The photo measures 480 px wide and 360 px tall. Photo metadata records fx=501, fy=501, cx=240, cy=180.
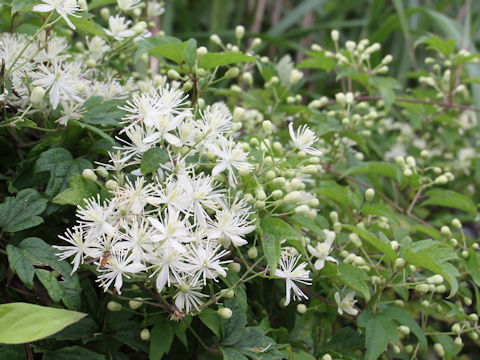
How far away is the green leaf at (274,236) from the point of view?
70 cm

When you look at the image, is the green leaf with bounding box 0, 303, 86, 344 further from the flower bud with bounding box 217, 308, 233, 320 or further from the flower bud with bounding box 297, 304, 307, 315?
the flower bud with bounding box 297, 304, 307, 315

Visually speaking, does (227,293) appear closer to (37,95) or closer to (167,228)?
(167,228)

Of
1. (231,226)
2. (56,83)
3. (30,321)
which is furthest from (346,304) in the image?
(56,83)

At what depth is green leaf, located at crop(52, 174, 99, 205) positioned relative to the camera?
0.71m

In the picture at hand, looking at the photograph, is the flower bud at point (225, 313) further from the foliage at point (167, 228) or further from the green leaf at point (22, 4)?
the green leaf at point (22, 4)

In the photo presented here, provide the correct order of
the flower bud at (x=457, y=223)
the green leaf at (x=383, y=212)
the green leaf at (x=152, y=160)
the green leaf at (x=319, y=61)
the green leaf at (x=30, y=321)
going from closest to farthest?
1. the green leaf at (x=30, y=321)
2. the green leaf at (x=152, y=160)
3. the green leaf at (x=383, y=212)
4. the flower bud at (x=457, y=223)
5. the green leaf at (x=319, y=61)

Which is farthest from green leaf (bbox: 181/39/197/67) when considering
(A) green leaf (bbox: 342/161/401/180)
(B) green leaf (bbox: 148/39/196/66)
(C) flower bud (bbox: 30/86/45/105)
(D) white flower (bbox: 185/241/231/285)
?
(A) green leaf (bbox: 342/161/401/180)

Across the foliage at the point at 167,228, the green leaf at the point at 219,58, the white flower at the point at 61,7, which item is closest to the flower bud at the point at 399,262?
the foliage at the point at 167,228

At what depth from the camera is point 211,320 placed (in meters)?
0.74

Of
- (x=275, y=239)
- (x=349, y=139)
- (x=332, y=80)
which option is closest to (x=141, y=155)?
(x=275, y=239)

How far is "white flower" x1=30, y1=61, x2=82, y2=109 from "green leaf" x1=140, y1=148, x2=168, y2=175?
0.19 m

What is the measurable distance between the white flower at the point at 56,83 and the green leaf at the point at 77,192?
13cm

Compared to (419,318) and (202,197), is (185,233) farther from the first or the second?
(419,318)

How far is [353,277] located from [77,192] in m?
0.46
